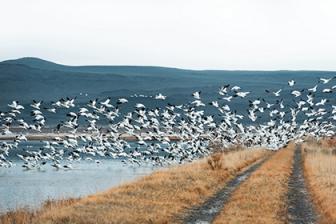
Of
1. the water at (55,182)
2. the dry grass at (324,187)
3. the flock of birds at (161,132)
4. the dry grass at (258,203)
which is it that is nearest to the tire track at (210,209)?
the dry grass at (258,203)

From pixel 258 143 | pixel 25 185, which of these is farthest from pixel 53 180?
pixel 258 143

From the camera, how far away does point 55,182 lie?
42.8 m

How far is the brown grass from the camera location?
18891 mm

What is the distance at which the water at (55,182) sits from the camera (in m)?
33.8

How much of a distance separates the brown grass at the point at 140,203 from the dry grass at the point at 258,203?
1.31m

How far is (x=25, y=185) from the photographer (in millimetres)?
40688

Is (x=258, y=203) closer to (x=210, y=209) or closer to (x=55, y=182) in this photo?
(x=210, y=209)

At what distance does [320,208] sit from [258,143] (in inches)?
2082

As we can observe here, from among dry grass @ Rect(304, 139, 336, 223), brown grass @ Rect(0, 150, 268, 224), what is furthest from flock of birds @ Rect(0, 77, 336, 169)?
brown grass @ Rect(0, 150, 268, 224)

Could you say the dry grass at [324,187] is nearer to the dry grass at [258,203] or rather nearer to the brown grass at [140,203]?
the dry grass at [258,203]

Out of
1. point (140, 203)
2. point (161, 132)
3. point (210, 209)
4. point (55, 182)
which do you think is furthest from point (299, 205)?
point (161, 132)

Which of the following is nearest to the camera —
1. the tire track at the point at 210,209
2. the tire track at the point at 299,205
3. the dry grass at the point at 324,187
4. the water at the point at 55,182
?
the tire track at the point at 210,209

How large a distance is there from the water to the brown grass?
186 inches

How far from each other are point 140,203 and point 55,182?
21.3 meters
